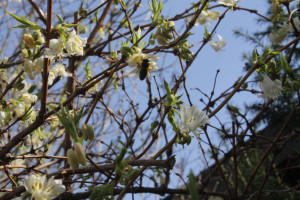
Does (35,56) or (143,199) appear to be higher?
(35,56)

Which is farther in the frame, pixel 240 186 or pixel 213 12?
pixel 240 186

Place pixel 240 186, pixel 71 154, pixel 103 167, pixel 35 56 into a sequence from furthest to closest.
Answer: pixel 240 186 < pixel 35 56 < pixel 103 167 < pixel 71 154

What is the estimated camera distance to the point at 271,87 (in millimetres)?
1361

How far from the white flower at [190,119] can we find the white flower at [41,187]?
50 cm

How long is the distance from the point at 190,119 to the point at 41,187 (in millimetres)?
606

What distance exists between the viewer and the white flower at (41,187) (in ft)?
3.54

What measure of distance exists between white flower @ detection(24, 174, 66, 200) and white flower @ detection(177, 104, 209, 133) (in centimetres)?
50

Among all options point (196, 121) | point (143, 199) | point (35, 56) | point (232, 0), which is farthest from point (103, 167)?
point (143, 199)

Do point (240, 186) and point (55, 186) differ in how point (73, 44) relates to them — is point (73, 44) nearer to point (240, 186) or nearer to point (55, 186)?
point (55, 186)

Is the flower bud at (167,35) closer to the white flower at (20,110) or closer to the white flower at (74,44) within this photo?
the white flower at (74,44)

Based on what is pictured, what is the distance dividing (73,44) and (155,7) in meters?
0.40

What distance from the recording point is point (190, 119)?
3.92 feet

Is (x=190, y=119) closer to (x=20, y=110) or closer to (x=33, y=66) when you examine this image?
(x=33, y=66)

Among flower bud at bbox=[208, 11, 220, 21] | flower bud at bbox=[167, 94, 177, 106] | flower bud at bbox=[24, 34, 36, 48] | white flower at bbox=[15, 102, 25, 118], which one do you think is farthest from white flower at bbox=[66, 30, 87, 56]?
flower bud at bbox=[208, 11, 220, 21]
